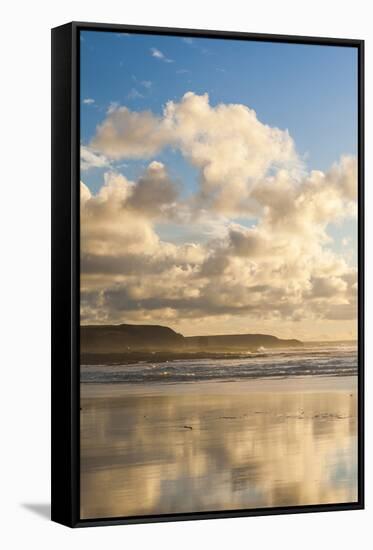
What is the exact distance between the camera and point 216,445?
911cm

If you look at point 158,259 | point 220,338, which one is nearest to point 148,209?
point 158,259

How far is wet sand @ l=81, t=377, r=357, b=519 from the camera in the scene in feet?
29.1

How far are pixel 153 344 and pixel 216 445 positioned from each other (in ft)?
2.46

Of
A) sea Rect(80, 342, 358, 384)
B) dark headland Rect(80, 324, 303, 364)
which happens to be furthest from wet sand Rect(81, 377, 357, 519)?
dark headland Rect(80, 324, 303, 364)

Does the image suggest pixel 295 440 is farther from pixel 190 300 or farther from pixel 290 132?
pixel 290 132

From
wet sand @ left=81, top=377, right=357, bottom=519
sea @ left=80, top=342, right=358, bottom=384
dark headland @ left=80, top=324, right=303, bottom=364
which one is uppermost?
dark headland @ left=80, top=324, right=303, bottom=364

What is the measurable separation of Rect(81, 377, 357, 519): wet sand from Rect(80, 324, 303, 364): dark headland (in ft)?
0.60

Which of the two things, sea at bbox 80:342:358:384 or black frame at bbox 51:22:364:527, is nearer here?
black frame at bbox 51:22:364:527

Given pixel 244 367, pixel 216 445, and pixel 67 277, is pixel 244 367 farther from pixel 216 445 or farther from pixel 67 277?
pixel 67 277

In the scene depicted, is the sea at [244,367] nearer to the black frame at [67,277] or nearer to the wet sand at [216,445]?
the wet sand at [216,445]

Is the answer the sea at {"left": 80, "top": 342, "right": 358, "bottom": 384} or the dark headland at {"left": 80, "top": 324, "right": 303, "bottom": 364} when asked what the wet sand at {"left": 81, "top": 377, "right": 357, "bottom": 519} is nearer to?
the sea at {"left": 80, "top": 342, "right": 358, "bottom": 384}

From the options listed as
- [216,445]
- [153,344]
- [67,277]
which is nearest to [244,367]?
[216,445]

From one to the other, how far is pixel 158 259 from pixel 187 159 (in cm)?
65

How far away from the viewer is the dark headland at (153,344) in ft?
29.1
